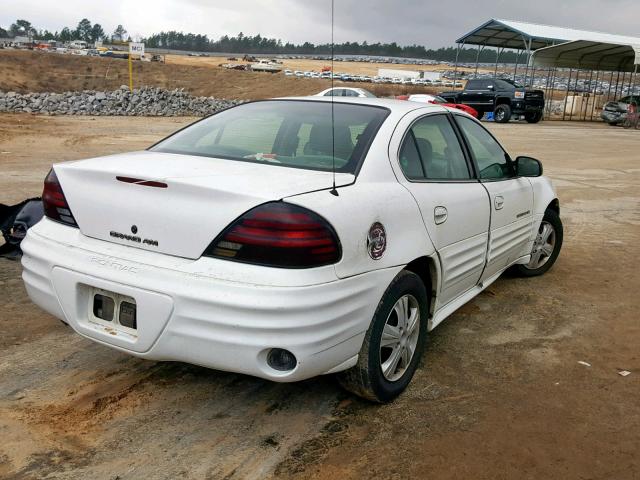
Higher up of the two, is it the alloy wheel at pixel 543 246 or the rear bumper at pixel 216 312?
the rear bumper at pixel 216 312

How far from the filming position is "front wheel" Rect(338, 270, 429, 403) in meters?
2.96

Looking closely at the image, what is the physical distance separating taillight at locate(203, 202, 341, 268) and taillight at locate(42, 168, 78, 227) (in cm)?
95

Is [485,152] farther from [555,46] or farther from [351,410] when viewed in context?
[555,46]

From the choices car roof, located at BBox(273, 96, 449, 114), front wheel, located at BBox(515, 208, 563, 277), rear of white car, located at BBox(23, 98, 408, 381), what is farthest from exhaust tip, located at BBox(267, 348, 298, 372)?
front wheel, located at BBox(515, 208, 563, 277)

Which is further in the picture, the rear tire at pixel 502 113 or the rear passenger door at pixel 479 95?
the rear passenger door at pixel 479 95

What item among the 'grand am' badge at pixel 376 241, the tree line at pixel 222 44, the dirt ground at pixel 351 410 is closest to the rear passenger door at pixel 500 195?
the dirt ground at pixel 351 410

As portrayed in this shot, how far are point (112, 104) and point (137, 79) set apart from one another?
2154 cm

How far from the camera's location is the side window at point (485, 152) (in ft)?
14.0

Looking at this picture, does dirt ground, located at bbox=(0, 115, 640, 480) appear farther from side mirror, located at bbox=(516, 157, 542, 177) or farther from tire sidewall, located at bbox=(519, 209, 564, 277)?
side mirror, located at bbox=(516, 157, 542, 177)

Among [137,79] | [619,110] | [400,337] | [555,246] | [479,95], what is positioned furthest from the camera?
[137,79]

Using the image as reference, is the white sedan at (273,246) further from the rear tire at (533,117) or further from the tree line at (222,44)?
the tree line at (222,44)

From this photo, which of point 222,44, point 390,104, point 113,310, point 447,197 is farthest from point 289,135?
point 222,44

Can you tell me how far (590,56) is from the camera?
115 feet

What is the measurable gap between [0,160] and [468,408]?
37.3 ft
